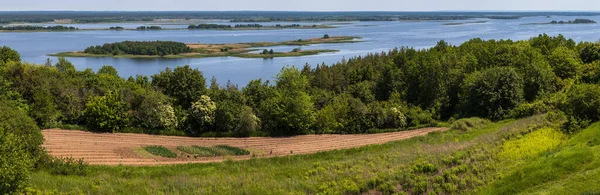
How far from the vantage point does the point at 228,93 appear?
32.9m

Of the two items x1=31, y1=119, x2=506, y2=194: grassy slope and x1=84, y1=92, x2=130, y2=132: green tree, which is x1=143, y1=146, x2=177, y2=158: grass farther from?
x1=84, y1=92, x2=130, y2=132: green tree

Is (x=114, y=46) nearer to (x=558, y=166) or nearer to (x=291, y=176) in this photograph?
(x=291, y=176)

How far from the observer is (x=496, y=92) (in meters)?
32.5

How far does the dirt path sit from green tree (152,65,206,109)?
4.49m

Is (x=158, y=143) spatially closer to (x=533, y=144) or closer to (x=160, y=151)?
(x=160, y=151)

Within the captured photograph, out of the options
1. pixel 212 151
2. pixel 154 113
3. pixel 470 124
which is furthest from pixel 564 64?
pixel 154 113

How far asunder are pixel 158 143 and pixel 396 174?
16023 mm

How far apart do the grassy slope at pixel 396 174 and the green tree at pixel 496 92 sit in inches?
415

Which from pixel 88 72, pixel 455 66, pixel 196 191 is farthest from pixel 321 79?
pixel 196 191

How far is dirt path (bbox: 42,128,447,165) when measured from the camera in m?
23.7

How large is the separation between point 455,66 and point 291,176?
83.4 feet

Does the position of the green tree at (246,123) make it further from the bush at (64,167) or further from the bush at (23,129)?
the bush at (23,129)

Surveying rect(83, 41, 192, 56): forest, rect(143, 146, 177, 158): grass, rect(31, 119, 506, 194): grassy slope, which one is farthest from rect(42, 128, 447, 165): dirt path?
rect(83, 41, 192, 56): forest

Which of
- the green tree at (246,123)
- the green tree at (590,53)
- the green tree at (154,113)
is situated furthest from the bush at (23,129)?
the green tree at (590,53)
